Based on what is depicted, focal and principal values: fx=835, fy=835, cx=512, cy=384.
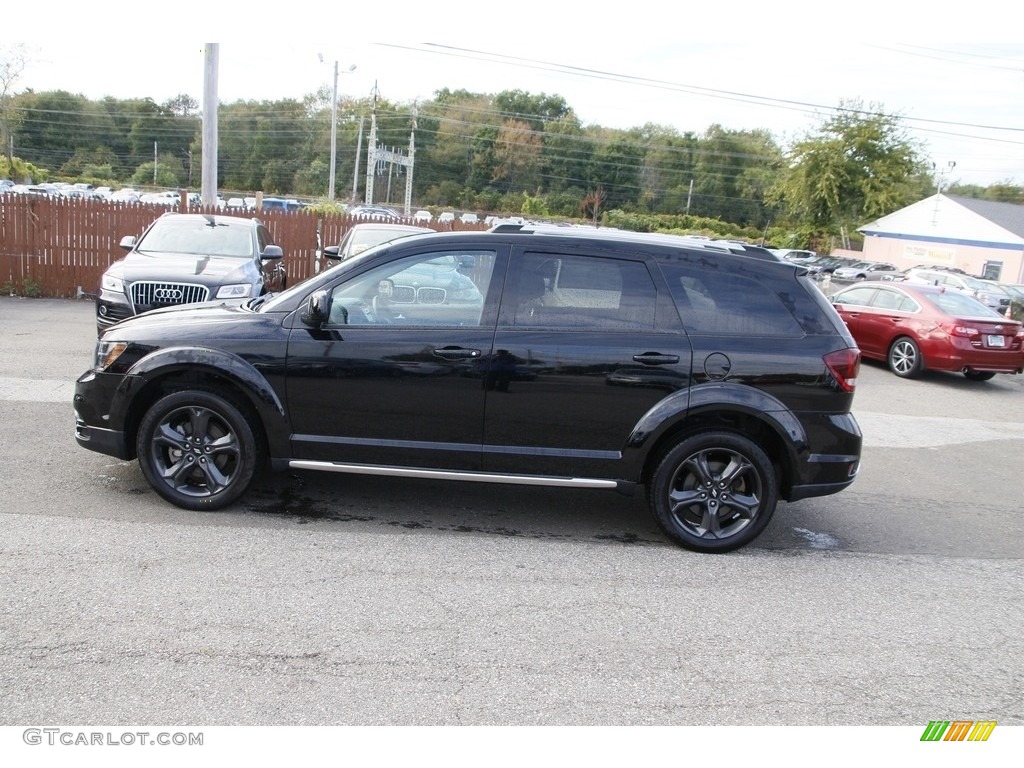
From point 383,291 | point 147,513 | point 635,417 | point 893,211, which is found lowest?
point 147,513

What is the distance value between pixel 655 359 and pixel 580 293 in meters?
0.61

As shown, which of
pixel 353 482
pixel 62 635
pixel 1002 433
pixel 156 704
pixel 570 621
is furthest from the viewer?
pixel 1002 433

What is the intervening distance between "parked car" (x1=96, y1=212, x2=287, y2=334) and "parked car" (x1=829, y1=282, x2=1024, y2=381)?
367 inches

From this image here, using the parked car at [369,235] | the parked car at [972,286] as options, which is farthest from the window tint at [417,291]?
the parked car at [972,286]

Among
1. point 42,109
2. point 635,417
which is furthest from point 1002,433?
point 42,109

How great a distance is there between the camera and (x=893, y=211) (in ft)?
191

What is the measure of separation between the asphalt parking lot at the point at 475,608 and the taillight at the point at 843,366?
113 cm

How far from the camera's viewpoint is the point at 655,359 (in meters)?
4.98

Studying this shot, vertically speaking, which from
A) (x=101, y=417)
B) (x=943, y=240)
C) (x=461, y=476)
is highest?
(x=943, y=240)

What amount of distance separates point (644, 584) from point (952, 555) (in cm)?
232

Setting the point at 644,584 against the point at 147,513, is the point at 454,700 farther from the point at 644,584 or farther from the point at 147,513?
the point at 147,513

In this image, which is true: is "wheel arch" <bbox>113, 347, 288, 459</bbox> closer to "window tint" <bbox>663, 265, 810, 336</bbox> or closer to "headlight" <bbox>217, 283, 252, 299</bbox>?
"window tint" <bbox>663, 265, 810, 336</bbox>

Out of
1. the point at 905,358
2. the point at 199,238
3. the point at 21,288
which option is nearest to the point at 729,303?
the point at 199,238

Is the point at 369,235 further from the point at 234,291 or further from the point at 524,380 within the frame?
the point at 524,380
